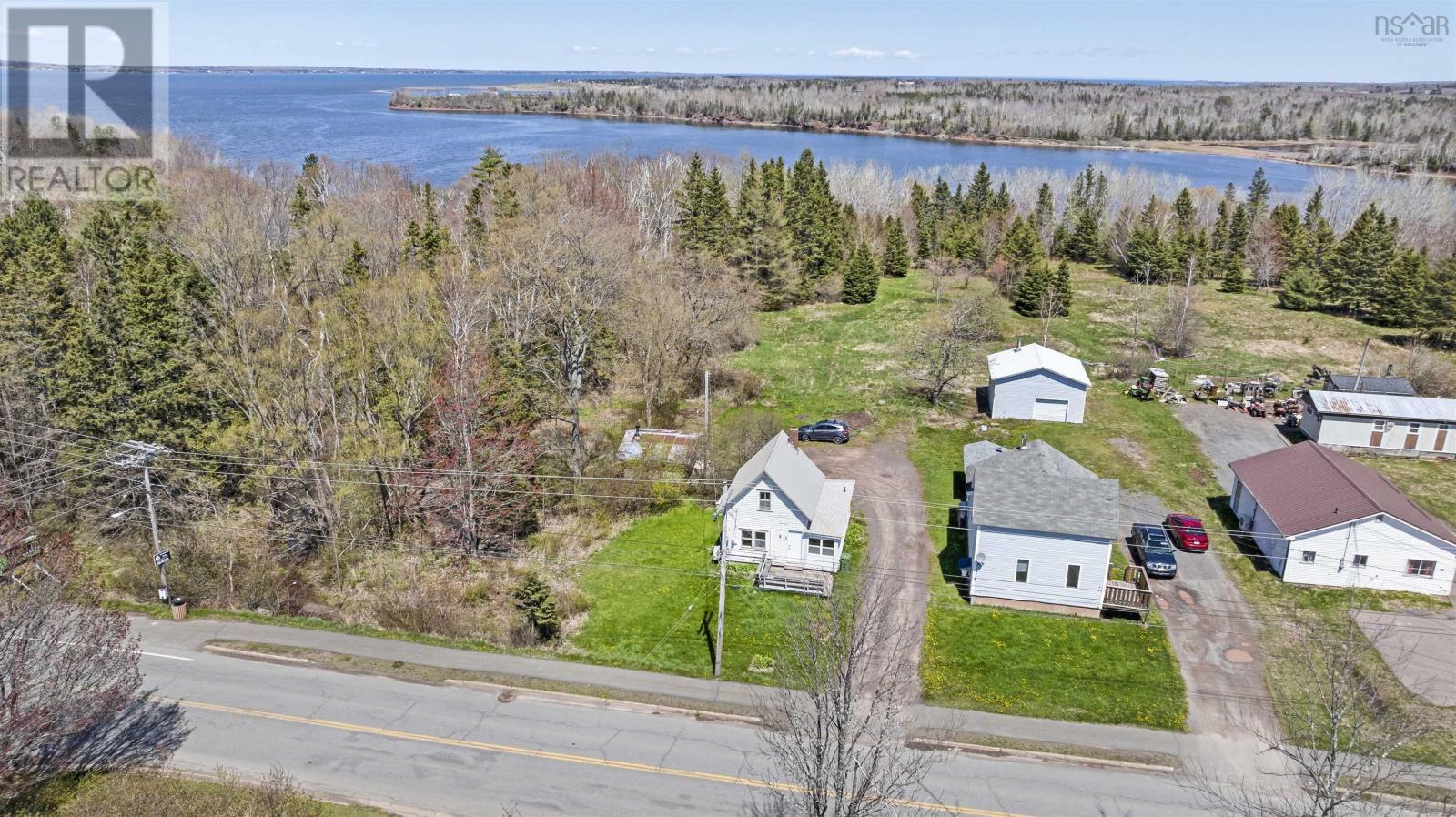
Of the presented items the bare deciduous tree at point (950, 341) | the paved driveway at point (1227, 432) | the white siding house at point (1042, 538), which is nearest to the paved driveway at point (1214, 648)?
the white siding house at point (1042, 538)

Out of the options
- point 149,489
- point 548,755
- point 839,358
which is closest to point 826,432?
point 839,358

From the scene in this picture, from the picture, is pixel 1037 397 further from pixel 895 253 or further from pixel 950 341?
pixel 895 253

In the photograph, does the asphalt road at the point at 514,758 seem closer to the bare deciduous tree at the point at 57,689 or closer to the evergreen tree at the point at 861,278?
the bare deciduous tree at the point at 57,689

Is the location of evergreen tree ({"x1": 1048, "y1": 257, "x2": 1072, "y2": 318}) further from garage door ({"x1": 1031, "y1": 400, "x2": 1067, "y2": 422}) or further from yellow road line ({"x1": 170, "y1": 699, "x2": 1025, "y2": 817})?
yellow road line ({"x1": 170, "y1": 699, "x2": 1025, "y2": 817})

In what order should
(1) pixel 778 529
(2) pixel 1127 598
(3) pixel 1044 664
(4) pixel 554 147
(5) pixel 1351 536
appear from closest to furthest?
(3) pixel 1044 664 → (2) pixel 1127 598 → (5) pixel 1351 536 → (1) pixel 778 529 → (4) pixel 554 147

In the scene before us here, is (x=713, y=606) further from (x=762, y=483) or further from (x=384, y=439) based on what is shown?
(x=384, y=439)

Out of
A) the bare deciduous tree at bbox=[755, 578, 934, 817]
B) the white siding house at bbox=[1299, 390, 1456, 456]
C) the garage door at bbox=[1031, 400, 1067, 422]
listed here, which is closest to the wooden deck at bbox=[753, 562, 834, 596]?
the bare deciduous tree at bbox=[755, 578, 934, 817]

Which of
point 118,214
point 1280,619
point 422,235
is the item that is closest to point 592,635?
point 1280,619
